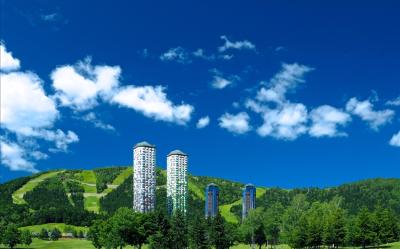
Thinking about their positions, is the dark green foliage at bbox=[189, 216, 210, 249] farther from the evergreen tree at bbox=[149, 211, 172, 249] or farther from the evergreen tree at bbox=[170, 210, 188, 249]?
the evergreen tree at bbox=[149, 211, 172, 249]

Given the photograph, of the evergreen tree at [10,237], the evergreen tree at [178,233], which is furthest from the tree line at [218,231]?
the evergreen tree at [10,237]

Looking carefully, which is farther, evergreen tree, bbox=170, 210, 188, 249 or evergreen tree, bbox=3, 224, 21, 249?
evergreen tree, bbox=3, 224, 21, 249

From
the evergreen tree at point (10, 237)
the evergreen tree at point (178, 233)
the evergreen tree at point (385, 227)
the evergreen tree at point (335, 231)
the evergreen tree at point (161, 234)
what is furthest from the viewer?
the evergreen tree at point (10, 237)

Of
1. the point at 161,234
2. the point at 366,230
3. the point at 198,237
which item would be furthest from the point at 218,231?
the point at 366,230

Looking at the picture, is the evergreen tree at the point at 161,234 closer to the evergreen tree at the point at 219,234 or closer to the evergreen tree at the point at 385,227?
the evergreen tree at the point at 219,234

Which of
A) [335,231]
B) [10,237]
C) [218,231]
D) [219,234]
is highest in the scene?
[218,231]

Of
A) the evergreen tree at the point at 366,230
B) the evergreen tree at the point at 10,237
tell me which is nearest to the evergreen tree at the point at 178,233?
the evergreen tree at the point at 366,230

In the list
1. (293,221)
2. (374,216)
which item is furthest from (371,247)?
(293,221)

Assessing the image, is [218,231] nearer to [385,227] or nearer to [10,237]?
[385,227]

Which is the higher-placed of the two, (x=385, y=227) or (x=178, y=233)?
(x=385, y=227)

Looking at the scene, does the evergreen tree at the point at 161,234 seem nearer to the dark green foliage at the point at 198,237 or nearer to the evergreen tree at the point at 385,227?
the dark green foliage at the point at 198,237

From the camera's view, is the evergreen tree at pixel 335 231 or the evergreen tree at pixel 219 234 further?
the evergreen tree at pixel 219 234

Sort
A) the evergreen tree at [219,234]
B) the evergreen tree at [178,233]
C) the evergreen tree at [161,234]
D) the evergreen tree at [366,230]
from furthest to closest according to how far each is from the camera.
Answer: the evergreen tree at [219,234]
the evergreen tree at [178,233]
the evergreen tree at [161,234]
the evergreen tree at [366,230]

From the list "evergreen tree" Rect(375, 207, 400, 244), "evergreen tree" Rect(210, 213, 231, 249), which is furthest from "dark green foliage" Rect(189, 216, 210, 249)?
"evergreen tree" Rect(375, 207, 400, 244)
